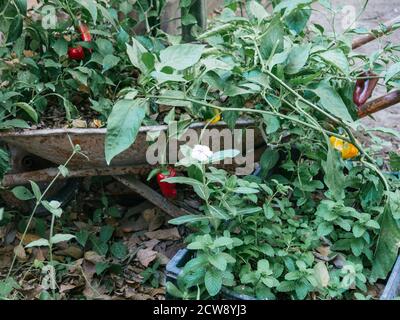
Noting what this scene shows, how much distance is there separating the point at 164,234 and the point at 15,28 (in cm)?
96

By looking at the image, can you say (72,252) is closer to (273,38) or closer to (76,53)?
(76,53)

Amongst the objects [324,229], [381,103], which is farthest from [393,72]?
[324,229]

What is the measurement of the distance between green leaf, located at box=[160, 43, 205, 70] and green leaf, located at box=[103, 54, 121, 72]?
2.11ft

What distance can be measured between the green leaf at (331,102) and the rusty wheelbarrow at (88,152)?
35 centimetres

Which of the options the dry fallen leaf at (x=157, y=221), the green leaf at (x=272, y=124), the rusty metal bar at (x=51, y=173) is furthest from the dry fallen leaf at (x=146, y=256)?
the green leaf at (x=272, y=124)

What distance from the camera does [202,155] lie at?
A: 1342mm

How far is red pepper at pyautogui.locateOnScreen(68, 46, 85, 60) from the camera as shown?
1999mm

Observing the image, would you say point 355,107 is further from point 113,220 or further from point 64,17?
point 64,17

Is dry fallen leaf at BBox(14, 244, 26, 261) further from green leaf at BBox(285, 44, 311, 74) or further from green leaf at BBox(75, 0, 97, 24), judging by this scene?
green leaf at BBox(285, 44, 311, 74)

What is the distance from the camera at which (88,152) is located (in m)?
1.82

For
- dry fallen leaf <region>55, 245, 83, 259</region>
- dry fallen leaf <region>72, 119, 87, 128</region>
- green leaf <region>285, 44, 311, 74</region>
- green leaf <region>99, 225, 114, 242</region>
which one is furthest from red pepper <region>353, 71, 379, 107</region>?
dry fallen leaf <region>55, 245, 83, 259</region>
